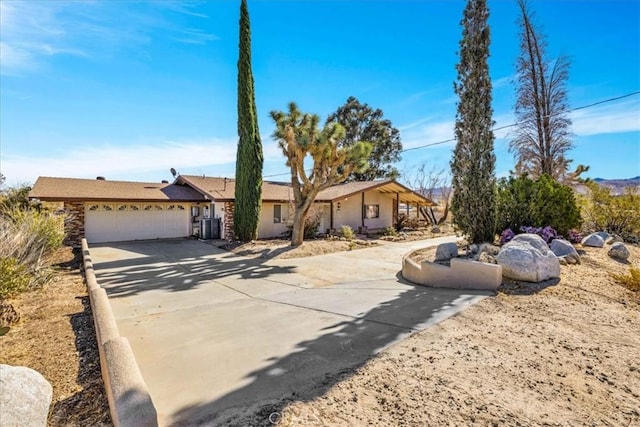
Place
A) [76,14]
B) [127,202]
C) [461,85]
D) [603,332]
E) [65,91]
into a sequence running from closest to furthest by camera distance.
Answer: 1. [603,332]
2. [76,14]
3. [461,85]
4. [65,91]
5. [127,202]

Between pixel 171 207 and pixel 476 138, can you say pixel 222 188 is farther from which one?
pixel 476 138

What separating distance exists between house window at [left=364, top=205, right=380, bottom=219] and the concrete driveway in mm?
12704

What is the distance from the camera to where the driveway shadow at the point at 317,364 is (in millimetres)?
2822

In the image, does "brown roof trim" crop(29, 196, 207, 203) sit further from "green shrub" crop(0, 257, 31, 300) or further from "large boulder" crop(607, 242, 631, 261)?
"large boulder" crop(607, 242, 631, 261)

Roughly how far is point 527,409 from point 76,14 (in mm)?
11397

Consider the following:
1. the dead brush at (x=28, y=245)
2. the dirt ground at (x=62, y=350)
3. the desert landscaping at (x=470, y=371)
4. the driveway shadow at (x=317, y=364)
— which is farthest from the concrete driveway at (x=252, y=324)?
the dead brush at (x=28, y=245)

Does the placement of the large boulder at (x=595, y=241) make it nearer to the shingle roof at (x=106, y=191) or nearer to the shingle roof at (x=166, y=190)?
the shingle roof at (x=166, y=190)

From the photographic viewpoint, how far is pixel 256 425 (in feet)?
8.62

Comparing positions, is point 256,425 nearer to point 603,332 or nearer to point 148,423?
point 148,423

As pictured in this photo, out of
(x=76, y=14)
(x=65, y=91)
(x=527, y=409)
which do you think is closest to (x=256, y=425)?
(x=527, y=409)

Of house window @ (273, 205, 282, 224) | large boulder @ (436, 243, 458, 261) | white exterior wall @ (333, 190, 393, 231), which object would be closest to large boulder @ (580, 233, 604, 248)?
large boulder @ (436, 243, 458, 261)

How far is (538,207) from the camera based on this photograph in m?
10.7

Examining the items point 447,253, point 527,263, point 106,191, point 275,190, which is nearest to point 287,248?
point 447,253

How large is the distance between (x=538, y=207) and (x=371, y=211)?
1357 centimetres
